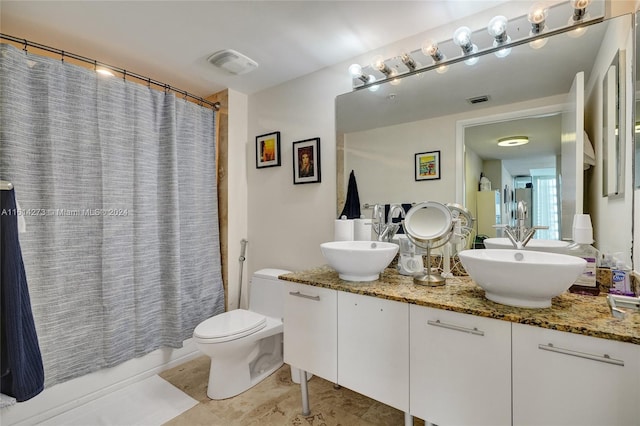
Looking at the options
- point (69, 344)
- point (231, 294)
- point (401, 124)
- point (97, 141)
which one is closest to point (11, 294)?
point (69, 344)

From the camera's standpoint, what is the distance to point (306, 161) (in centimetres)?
230

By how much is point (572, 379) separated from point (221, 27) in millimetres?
2250

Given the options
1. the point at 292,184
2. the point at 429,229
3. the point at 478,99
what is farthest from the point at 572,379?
the point at 292,184

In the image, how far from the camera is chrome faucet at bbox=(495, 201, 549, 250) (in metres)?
1.40

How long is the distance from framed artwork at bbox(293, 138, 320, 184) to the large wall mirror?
12.4 inches

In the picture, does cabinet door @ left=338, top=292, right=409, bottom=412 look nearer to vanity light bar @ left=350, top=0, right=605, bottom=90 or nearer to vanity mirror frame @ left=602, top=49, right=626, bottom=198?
vanity mirror frame @ left=602, top=49, right=626, bottom=198

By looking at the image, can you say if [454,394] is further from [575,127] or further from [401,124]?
[401,124]

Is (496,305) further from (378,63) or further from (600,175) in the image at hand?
(378,63)


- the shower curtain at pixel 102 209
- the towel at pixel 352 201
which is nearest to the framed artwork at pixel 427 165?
the towel at pixel 352 201

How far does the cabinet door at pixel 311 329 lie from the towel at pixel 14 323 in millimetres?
1290

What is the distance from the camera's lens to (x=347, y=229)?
77.7 inches

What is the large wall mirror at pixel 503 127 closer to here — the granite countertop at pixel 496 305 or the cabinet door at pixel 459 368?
the granite countertop at pixel 496 305

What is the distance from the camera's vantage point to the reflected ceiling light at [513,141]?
1542 mm

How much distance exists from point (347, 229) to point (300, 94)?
1168 mm
